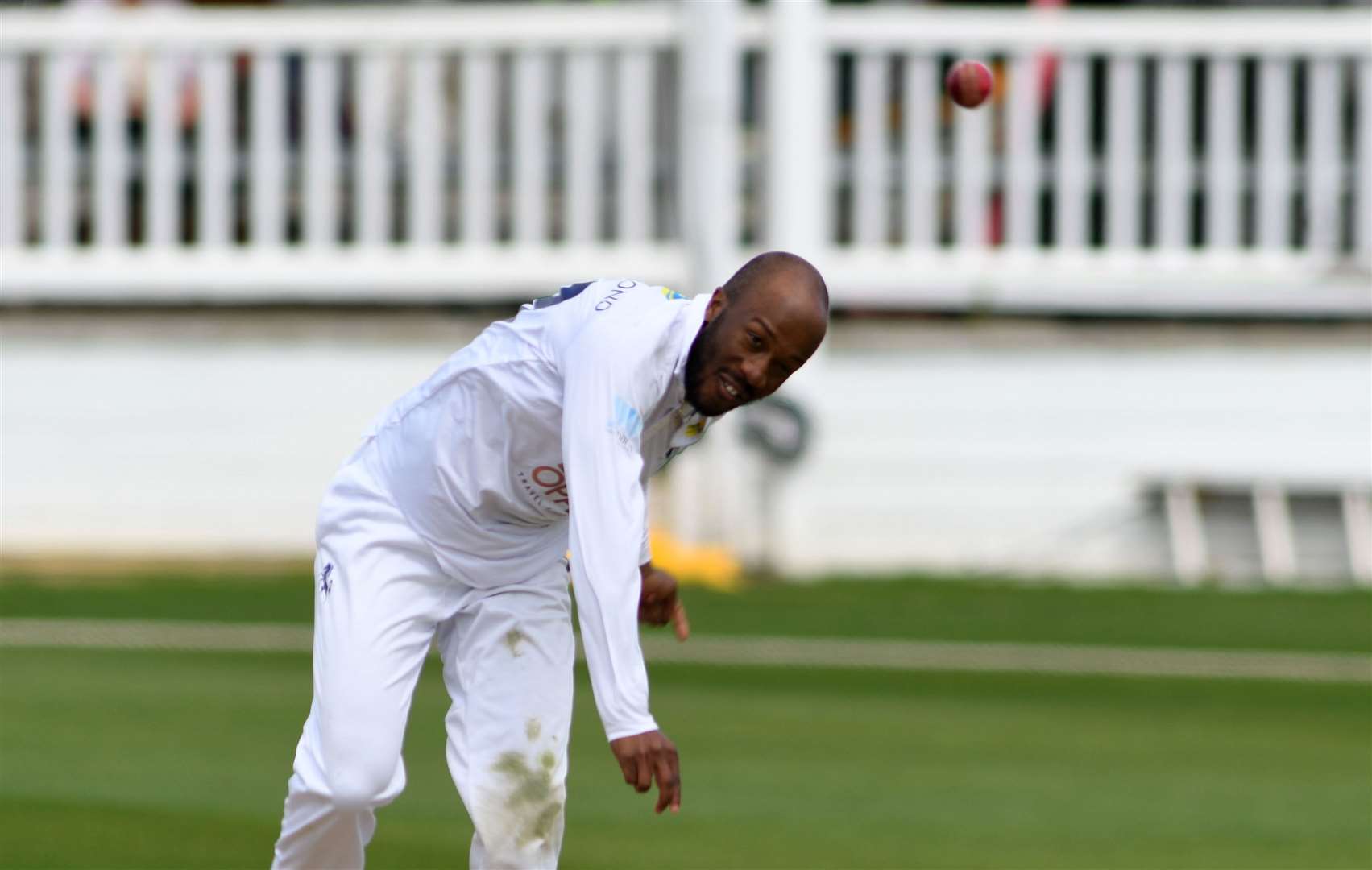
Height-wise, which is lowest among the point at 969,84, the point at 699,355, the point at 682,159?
the point at 699,355

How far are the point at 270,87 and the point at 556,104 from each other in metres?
1.66

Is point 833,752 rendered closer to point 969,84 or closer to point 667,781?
point 969,84

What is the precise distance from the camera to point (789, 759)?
8.22 m

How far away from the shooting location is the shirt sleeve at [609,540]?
4.15 meters

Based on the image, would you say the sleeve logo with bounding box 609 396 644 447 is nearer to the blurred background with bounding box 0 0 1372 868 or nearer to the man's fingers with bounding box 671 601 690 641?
the man's fingers with bounding box 671 601 690 641

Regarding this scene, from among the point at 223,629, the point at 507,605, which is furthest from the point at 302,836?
the point at 223,629

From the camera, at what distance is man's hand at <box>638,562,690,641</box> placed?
4.99m

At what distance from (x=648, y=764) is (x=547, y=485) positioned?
2.96 ft

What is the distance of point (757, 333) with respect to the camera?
429cm

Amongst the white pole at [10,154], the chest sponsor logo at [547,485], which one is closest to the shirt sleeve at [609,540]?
the chest sponsor logo at [547,485]

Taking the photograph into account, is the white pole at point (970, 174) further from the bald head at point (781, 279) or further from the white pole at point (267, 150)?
the bald head at point (781, 279)

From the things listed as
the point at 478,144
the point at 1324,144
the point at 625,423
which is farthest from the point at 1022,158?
the point at 625,423

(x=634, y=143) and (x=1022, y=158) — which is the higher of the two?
(x=634, y=143)

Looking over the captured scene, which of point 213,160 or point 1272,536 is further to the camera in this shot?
point 213,160
